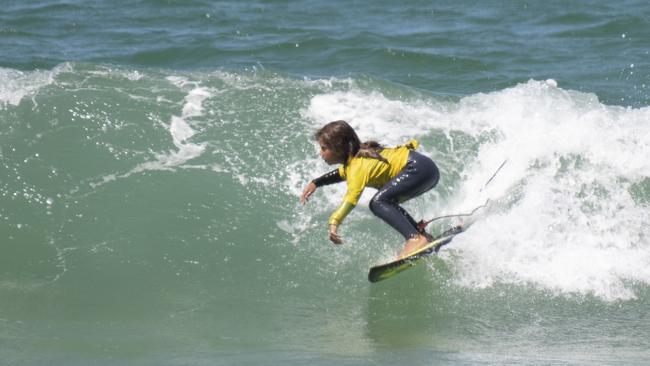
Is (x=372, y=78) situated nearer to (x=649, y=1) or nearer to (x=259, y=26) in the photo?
(x=259, y=26)

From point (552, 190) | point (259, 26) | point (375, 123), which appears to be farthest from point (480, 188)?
point (259, 26)

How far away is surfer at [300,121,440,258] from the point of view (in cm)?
675

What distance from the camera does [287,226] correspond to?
28.2 ft

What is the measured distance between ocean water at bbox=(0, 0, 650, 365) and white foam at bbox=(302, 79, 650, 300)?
2 cm

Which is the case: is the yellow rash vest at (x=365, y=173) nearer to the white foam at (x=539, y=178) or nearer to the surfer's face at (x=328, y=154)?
the surfer's face at (x=328, y=154)

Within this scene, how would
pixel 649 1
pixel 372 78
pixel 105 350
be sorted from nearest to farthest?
1. pixel 105 350
2. pixel 372 78
3. pixel 649 1

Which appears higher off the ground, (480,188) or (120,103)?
(120,103)

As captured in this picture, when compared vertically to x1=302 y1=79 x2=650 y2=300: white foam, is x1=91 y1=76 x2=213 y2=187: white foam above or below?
above

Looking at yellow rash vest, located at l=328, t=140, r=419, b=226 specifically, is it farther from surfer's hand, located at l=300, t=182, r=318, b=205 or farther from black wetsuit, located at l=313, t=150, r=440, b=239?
surfer's hand, located at l=300, t=182, r=318, b=205

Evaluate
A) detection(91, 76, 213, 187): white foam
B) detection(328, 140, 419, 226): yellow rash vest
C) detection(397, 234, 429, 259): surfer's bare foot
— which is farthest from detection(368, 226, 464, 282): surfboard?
detection(91, 76, 213, 187): white foam

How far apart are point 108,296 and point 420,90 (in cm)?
624

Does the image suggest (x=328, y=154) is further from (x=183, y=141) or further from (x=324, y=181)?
(x=183, y=141)

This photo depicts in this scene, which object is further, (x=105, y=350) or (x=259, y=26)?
(x=259, y=26)

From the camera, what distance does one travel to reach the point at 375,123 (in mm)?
10227
